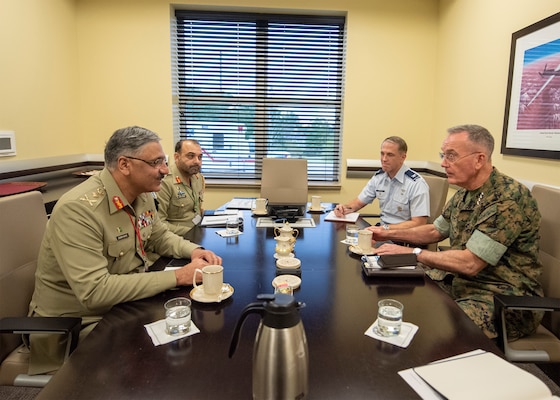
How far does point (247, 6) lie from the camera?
3928mm

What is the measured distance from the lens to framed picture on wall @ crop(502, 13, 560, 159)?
90.0 inches

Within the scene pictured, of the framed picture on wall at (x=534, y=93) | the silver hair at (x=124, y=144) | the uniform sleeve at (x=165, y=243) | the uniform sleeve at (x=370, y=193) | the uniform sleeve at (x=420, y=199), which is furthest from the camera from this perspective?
the uniform sleeve at (x=370, y=193)

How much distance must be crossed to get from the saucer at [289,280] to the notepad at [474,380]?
21.7 inches

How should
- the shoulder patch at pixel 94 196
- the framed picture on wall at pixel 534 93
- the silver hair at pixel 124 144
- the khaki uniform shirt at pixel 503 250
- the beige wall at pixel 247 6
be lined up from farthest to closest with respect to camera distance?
the beige wall at pixel 247 6 → the framed picture on wall at pixel 534 93 → the khaki uniform shirt at pixel 503 250 → the silver hair at pixel 124 144 → the shoulder patch at pixel 94 196

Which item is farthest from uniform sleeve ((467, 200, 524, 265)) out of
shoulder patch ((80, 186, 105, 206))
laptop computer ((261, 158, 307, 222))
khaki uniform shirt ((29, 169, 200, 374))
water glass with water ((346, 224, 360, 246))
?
laptop computer ((261, 158, 307, 222))

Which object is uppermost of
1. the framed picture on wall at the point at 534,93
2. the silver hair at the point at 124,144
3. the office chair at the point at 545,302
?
the framed picture on wall at the point at 534,93

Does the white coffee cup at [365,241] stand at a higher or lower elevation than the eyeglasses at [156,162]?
lower

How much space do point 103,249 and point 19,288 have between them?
39 cm

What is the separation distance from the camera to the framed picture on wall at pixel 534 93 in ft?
7.50

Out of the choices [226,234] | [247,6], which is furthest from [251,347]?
[247,6]

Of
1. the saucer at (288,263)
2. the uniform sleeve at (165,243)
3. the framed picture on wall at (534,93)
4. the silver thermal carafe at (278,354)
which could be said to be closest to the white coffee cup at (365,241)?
the saucer at (288,263)

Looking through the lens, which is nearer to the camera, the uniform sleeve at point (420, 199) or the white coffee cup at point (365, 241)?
the white coffee cup at point (365, 241)

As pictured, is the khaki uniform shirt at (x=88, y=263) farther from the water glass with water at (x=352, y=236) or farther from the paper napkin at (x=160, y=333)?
the water glass with water at (x=352, y=236)

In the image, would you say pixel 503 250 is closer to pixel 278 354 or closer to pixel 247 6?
pixel 278 354
